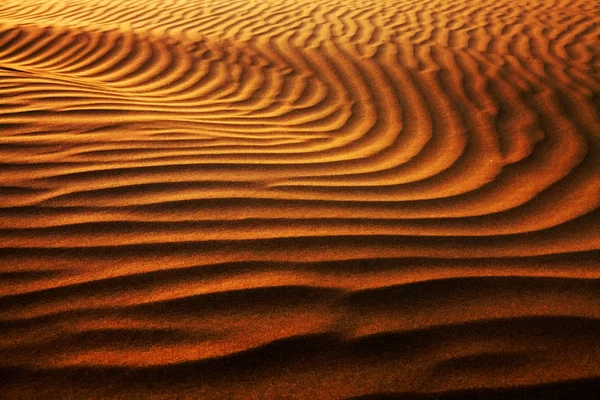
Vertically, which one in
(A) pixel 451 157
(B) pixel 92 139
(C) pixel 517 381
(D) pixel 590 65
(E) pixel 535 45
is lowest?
(C) pixel 517 381

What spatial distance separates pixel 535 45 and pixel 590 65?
2.16ft

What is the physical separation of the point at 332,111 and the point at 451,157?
0.89 m

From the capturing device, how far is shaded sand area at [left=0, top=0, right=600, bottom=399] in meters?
1.05

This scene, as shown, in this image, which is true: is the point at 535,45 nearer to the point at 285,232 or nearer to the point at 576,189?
the point at 576,189

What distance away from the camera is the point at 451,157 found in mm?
2119

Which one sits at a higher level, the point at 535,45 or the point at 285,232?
the point at 535,45

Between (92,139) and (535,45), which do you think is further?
(535,45)

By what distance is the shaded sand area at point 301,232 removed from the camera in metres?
1.05

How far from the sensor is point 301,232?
59.7 inches

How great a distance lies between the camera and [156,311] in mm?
1188

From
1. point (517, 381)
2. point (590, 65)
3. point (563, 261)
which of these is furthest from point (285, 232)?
point (590, 65)

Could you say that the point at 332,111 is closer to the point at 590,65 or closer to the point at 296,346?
the point at 296,346

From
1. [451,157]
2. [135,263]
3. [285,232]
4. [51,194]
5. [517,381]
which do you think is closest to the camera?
[517,381]

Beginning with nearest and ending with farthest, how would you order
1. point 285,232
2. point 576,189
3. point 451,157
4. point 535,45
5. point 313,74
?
point 285,232, point 576,189, point 451,157, point 313,74, point 535,45
